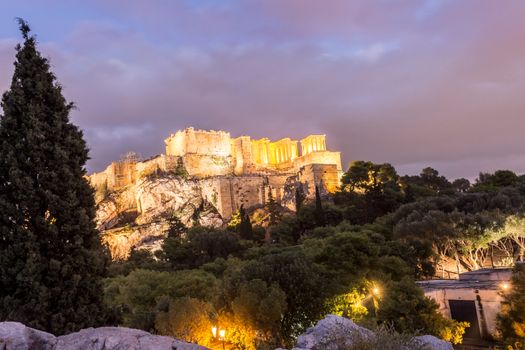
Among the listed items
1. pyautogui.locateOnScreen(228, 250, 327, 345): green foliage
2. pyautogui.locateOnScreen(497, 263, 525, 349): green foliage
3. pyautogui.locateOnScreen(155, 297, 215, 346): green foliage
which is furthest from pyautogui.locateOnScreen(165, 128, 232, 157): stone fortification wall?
pyautogui.locateOnScreen(497, 263, 525, 349): green foliage

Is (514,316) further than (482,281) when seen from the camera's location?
No

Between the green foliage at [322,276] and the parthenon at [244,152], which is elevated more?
the parthenon at [244,152]

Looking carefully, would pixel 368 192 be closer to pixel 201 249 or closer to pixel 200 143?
pixel 201 249

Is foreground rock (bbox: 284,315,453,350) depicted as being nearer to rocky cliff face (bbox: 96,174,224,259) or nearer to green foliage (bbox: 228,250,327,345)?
green foliage (bbox: 228,250,327,345)

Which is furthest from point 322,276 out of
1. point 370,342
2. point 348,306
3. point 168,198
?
point 168,198

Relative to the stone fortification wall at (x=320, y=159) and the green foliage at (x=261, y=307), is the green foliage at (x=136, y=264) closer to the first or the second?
the green foliage at (x=261, y=307)

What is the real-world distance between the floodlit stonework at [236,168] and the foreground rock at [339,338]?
47626mm

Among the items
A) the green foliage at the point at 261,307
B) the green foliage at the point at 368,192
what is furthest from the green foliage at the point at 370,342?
the green foliage at the point at 368,192

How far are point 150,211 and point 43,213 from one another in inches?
1954

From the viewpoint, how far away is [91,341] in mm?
6574

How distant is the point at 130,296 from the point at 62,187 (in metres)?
15.2

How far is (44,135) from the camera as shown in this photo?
428 inches

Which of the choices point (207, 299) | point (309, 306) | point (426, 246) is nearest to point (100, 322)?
point (309, 306)

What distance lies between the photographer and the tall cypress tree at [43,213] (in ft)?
32.1
